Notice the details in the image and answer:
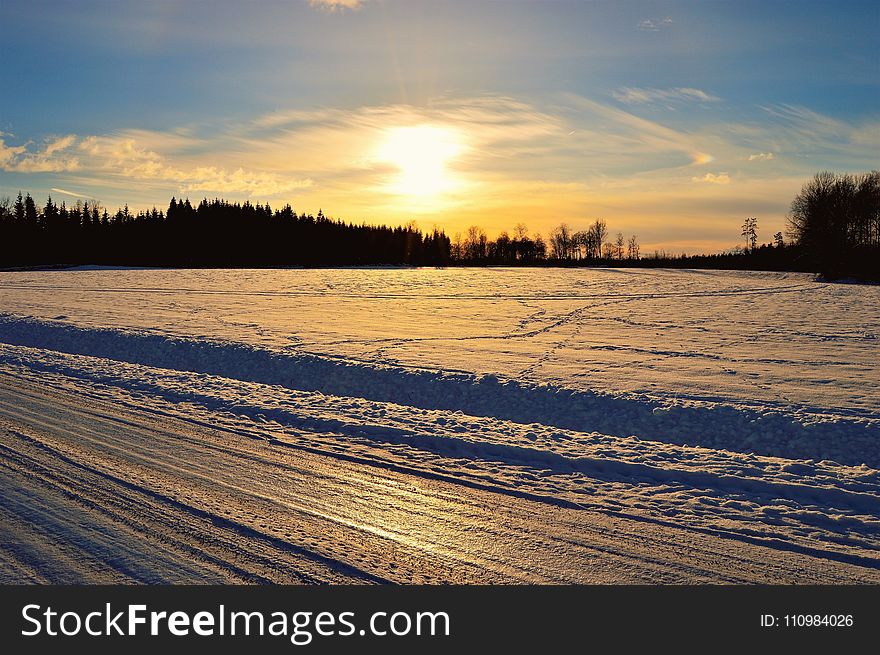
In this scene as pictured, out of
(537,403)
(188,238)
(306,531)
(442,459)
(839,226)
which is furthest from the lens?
Result: (188,238)

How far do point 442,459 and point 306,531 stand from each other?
2.46 m

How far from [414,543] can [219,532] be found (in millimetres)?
1598

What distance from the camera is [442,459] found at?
7.34 meters

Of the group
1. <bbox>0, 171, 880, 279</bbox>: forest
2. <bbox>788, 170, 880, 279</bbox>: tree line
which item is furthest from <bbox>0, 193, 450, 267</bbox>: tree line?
<bbox>788, 170, 880, 279</bbox>: tree line

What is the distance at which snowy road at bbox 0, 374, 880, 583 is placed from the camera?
4531mm

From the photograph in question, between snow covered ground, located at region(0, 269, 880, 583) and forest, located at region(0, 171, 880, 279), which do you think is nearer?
snow covered ground, located at region(0, 269, 880, 583)

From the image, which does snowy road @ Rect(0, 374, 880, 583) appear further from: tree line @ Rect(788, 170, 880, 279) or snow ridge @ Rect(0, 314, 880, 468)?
tree line @ Rect(788, 170, 880, 279)

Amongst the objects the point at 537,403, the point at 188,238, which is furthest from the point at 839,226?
the point at 188,238

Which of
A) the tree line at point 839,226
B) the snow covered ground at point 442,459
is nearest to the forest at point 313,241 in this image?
the tree line at point 839,226

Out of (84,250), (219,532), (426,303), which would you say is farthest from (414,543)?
(84,250)

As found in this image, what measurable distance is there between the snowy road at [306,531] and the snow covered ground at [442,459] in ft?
0.08

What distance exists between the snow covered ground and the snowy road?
0.9 inches

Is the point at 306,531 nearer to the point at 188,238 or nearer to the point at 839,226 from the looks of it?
the point at 839,226

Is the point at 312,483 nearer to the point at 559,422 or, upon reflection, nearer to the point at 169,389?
the point at 559,422
